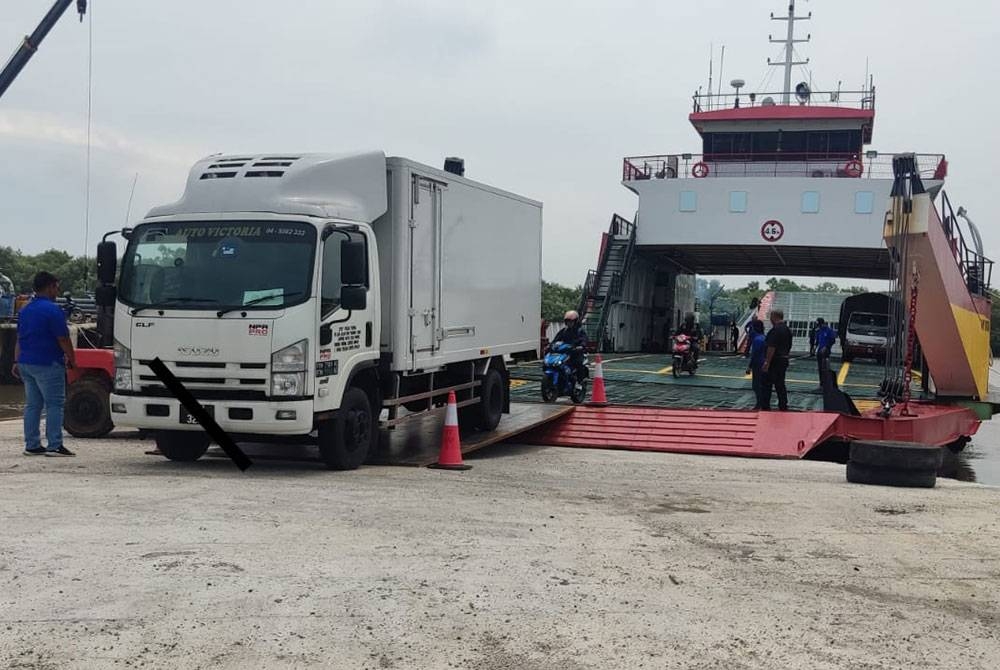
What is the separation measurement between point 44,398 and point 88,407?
2246 millimetres

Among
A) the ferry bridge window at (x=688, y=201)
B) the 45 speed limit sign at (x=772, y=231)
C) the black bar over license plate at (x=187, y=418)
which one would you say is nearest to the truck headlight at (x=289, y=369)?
the black bar over license plate at (x=187, y=418)

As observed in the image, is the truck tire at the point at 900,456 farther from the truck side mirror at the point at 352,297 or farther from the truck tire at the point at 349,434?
the truck side mirror at the point at 352,297

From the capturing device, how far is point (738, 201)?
26.8 m

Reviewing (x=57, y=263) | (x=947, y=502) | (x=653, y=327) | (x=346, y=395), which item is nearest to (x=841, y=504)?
(x=947, y=502)

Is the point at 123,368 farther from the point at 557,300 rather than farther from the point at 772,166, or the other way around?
the point at 557,300

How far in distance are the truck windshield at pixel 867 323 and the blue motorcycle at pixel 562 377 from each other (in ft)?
55.5

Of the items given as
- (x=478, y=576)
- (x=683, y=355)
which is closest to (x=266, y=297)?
(x=478, y=576)

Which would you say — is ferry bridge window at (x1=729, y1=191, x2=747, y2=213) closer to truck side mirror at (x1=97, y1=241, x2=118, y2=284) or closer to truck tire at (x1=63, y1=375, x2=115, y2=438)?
truck tire at (x1=63, y1=375, x2=115, y2=438)

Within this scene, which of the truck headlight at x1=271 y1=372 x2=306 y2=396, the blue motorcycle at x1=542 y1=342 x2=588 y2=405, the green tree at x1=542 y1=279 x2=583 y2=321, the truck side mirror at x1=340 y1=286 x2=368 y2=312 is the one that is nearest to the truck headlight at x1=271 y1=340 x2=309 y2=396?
the truck headlight at x1=271 y1=372 x2=306 y2=396

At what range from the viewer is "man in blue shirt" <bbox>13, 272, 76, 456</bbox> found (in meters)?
8.89

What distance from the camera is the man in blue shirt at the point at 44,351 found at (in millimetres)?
8891

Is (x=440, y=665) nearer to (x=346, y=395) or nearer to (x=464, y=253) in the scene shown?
(x=346, y=395)

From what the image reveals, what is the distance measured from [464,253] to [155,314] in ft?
12.4

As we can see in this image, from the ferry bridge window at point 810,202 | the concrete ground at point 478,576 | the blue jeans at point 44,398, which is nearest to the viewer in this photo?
the concrete ground at point 478,576
